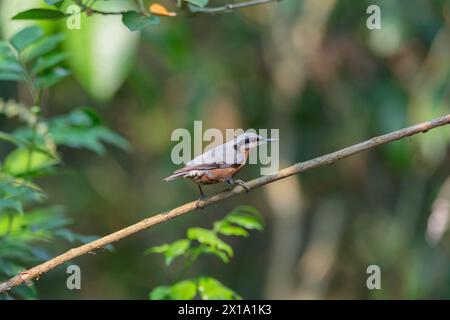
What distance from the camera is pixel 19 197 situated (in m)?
2.96

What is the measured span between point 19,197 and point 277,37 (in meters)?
3.99

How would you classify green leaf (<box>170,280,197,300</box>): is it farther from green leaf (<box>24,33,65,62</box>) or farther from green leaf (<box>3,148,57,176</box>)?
green leaf (<box>24,33,65,62</box>)

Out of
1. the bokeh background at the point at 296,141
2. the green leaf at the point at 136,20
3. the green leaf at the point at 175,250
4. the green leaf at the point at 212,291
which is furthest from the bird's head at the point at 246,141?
the bokeh background at the point at 296,141

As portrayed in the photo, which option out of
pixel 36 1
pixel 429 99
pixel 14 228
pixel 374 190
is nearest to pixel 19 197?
pixel 14 228

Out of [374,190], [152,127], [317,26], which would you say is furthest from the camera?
[152,127]

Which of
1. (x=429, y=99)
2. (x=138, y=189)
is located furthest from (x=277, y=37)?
(x=138, y=189)

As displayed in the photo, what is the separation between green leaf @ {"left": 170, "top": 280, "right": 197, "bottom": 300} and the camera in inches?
117

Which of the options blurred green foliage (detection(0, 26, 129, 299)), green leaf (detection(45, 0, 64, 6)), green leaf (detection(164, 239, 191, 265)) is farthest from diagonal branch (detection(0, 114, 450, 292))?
green leaf (detection(45, 0, 64, 6))

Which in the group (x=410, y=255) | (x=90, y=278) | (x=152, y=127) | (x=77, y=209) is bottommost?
(x=410, y=255)

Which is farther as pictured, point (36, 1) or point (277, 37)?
point (277, 37)

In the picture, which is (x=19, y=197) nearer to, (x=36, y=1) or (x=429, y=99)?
(x=36, y=1)
